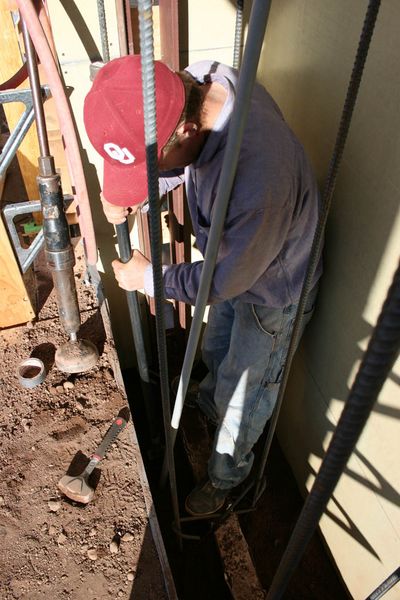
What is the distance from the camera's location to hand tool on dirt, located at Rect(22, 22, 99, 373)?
1.21m

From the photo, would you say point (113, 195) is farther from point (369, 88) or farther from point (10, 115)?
point (10, 115)

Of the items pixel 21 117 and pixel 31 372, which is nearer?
→ pixel 21 117

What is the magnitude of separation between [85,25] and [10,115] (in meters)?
0.68

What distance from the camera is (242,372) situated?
61.7 inches

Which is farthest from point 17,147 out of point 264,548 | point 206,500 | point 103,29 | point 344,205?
point 264,548

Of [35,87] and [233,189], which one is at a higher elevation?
[35,87]

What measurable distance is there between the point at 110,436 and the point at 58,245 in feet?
2.12

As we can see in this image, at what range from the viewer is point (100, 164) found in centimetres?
185

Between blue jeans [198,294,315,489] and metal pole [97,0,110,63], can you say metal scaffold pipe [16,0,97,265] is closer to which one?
metal pole [97,0,110,63]

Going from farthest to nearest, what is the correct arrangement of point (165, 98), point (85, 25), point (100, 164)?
point (100, 164) → point (85, 25) → point (165, 98)

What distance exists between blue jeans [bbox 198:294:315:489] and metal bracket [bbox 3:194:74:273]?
0.71 meters

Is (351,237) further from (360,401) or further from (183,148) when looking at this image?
(360,401)

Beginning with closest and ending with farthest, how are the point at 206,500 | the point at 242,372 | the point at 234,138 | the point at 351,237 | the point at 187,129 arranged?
1. the point at 234,138
2. the point at 187,129
3. the point at 351,237
4. the point at 242,372
5. the point at 206,500

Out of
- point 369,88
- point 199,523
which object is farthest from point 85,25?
point 199,523
